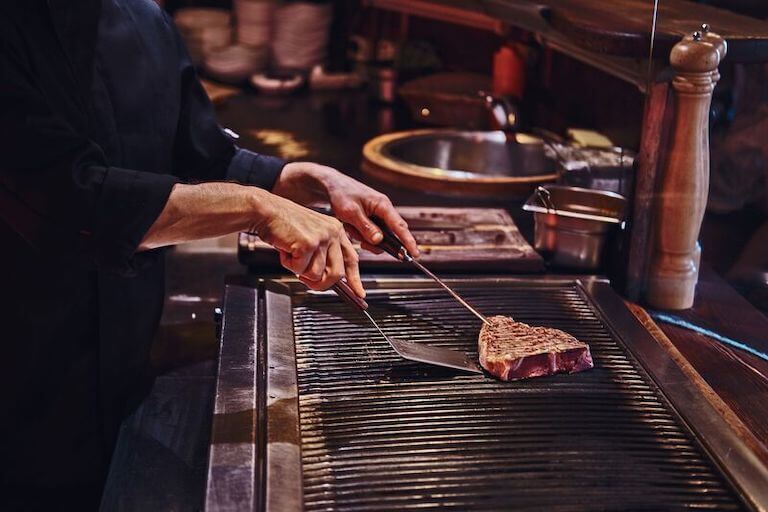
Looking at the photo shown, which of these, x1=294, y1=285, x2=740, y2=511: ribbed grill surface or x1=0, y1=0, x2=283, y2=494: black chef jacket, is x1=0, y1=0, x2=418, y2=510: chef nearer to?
x1=0, y1=0, x2=283, y2=494: black chef jacket

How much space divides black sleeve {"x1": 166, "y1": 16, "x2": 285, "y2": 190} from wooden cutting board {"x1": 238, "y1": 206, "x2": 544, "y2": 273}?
0.57 feet

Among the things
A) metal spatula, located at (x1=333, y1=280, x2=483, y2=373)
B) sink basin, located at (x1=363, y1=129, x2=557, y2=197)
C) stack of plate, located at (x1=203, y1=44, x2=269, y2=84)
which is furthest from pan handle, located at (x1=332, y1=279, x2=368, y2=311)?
stack of plate, located at (x1=203, y1=44, x2=269, y2=84)

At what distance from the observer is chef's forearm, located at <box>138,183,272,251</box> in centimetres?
174

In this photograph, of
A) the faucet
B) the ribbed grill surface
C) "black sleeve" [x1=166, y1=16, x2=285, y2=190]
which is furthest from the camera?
the faucet

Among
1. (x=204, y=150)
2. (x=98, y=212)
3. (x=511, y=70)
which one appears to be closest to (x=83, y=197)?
(x=98, y=212)

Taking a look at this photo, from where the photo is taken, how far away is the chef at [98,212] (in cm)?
170

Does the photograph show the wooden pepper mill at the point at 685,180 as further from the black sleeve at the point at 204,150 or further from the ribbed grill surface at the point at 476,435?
the black sleeve at the point at 204,150

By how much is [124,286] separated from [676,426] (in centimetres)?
127

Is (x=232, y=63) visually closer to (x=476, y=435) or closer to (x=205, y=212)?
(x=205, y=212)

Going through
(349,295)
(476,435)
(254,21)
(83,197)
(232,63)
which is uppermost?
(254,21)

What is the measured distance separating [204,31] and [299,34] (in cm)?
61


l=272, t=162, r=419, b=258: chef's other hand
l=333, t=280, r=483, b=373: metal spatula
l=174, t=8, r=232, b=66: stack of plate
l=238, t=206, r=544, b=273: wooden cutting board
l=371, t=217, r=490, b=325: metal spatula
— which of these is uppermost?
l=174, t=8, r=232, b=66: stack of plate

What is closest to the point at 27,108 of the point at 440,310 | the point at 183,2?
the point at 440,310

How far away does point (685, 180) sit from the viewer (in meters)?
2.19
